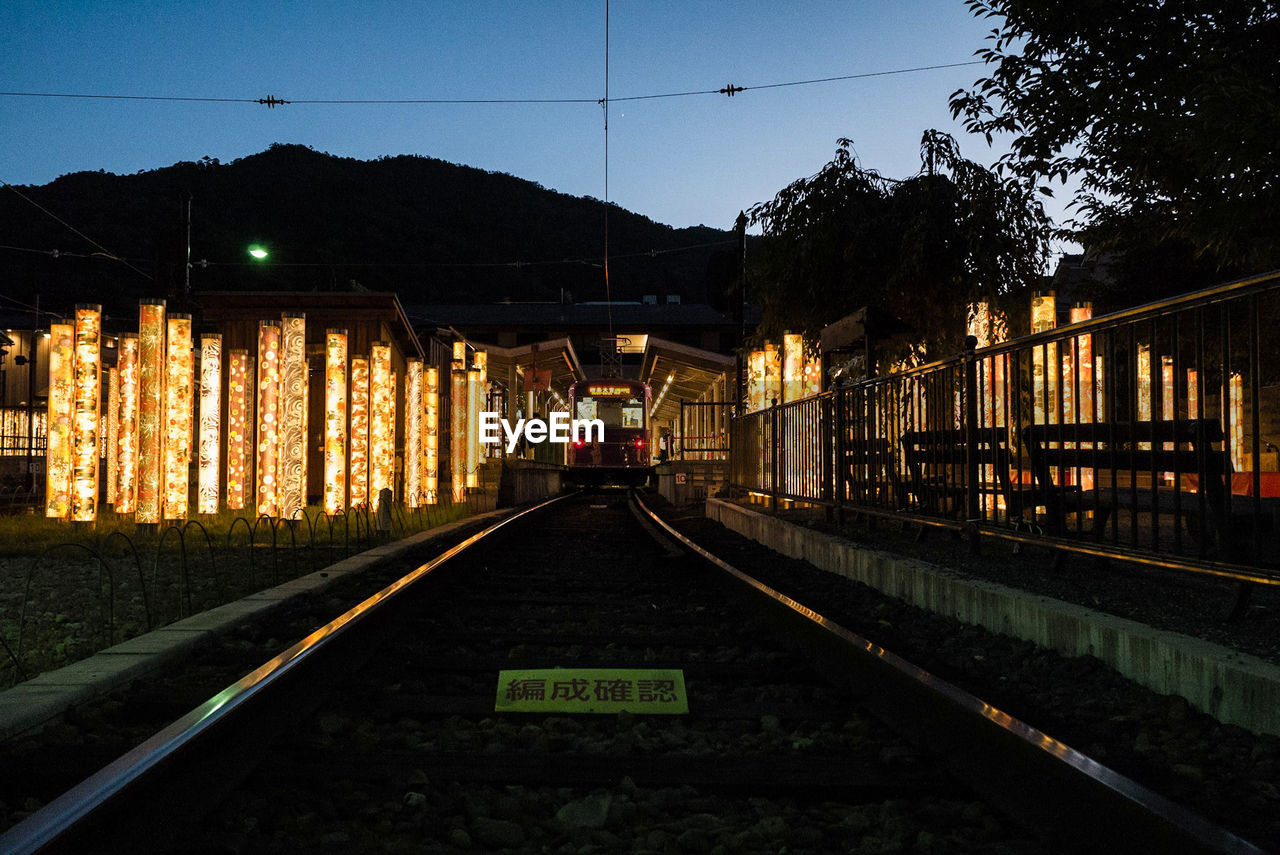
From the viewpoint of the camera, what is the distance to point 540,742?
2713 millimetres

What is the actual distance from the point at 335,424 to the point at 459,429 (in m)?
5.74

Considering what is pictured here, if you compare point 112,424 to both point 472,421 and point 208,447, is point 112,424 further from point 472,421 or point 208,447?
point 472,421

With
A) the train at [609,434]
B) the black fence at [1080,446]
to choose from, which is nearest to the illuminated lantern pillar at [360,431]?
the black fence at [1080,446]

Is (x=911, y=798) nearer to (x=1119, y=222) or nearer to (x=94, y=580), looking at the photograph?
(x=94, y=580)

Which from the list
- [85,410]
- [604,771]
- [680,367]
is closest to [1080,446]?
[604,771]

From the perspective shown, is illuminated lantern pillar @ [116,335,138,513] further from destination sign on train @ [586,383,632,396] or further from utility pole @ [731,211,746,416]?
destination sign on train @ [586,383,632,396]

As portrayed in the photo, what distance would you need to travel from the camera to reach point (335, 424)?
10820 millimetres

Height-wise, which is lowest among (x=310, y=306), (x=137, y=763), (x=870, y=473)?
(x=137, y=763)

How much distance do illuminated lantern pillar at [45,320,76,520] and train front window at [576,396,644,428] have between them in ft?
61.9

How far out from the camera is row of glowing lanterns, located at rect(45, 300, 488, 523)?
30.3 ft

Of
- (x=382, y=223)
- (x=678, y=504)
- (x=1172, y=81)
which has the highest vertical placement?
(x=382, y=223)

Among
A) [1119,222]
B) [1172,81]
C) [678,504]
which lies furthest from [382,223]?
[1172,81]

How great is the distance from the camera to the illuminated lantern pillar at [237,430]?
11242 mm

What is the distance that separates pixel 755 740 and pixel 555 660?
4.37 ft
